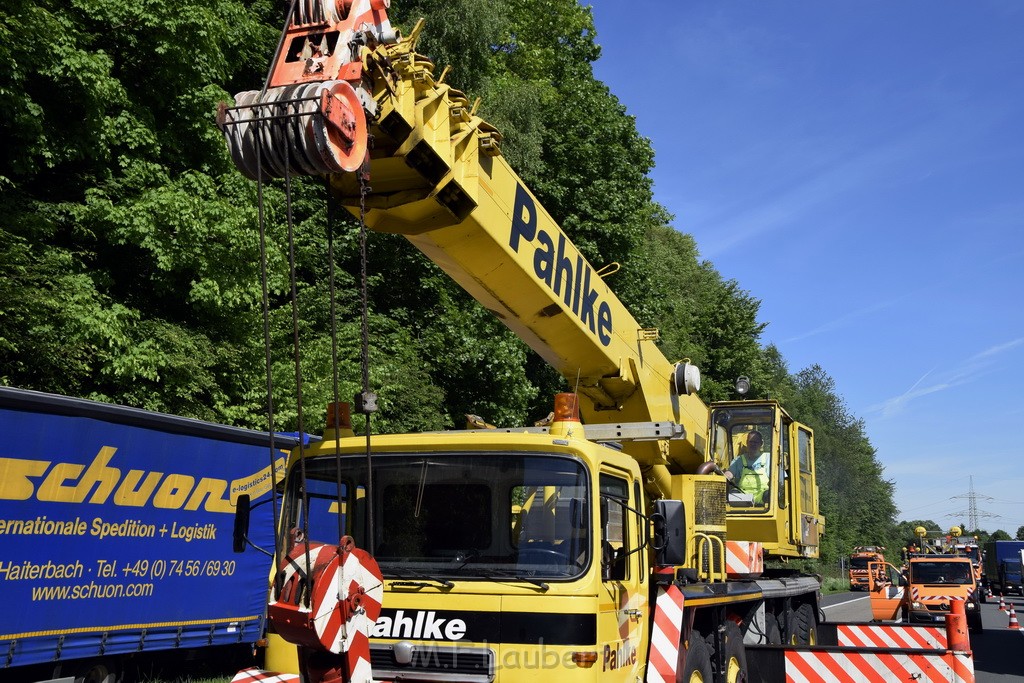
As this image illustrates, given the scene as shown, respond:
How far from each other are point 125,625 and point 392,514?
5.12 meters

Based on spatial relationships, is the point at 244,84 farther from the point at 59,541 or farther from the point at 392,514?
the point at 392,514

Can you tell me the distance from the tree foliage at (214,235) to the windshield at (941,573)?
8999 millimetres

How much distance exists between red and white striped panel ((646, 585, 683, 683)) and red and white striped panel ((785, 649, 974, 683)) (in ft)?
5.58

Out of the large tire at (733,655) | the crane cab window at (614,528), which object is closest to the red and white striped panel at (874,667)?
the large tire at (733,655)

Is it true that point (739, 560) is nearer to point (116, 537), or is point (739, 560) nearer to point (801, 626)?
point (801, 626)

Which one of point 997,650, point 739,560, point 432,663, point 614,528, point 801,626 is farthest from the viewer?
point 997,650

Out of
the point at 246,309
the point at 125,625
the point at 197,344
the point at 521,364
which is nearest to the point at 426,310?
the point at 521,364

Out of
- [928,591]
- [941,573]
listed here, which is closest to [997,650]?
[928,591]

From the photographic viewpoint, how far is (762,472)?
1108 centimetres

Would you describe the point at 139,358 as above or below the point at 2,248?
below

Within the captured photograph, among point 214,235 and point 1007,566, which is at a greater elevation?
point 214,235

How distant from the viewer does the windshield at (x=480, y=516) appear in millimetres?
5371

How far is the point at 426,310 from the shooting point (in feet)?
73.0

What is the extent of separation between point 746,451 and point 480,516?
6.47 metres
